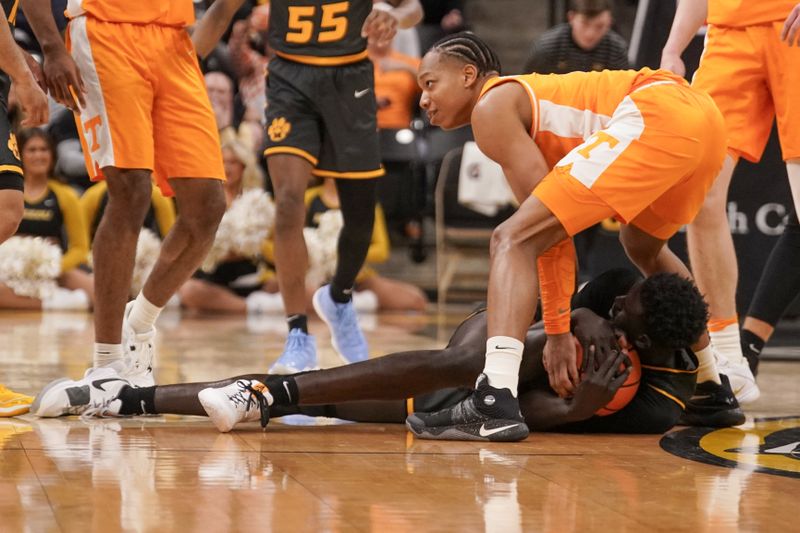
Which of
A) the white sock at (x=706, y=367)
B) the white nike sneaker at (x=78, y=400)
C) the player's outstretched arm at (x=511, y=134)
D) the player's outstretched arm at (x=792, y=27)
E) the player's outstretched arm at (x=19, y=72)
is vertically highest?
the player's outstretched arm at (x=792, y=27)

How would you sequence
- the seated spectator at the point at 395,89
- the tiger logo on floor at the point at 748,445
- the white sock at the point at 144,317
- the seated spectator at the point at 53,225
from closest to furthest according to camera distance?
1. the tiger logo on floor at the point at 748,445
2. the white sock at the point at 144,317
3. the seated spectator at the point at 53,225
4. the seated spectator at the point at 395,89

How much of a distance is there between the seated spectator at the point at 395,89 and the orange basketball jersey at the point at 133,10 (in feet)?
16.3

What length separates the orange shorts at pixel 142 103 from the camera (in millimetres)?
3867

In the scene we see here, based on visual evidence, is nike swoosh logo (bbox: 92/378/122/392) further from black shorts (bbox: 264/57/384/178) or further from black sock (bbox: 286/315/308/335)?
black shorts (bbox: 264/57/384/178)

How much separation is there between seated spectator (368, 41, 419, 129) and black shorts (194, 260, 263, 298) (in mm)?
1472

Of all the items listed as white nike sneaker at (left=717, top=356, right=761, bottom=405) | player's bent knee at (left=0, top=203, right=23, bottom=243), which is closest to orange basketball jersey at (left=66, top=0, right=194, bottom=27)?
player's bent knee at (left=0, top=203, right=23, bottom=243)

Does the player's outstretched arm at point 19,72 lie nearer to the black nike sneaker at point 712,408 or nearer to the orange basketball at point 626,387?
the orange basketball at point 626,387

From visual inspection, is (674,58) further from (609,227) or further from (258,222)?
(258,222)

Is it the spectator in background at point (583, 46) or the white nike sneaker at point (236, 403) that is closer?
the white nike sneaker at point (236, 403)

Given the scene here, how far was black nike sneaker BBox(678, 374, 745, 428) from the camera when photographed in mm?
3744

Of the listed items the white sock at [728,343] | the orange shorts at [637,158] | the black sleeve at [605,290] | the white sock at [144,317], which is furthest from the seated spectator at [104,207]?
the orange shorts at [637,158]

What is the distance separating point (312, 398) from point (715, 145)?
51.7 inches

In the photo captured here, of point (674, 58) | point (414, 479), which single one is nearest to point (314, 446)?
point (414, 479)

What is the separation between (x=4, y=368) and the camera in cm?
477
